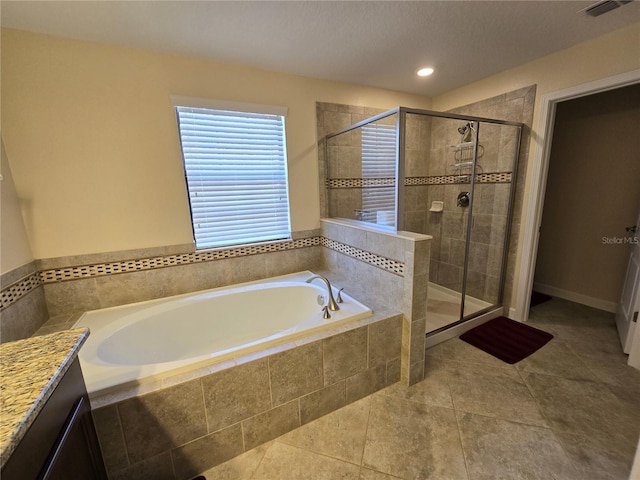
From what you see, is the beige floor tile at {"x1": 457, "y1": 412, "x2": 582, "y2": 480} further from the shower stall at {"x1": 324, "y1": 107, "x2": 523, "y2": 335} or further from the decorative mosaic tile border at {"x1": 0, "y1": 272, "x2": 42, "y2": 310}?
the decorative mosaic tile border at {"x1": 0, "y1": 272, "x2": 42, "y2": 310}

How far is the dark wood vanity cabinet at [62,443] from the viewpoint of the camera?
56cm

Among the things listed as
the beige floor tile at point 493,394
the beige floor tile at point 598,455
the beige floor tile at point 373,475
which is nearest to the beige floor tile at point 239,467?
the beige floor tile at point 373,475

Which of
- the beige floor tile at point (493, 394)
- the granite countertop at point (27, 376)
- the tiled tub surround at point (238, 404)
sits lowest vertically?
the beige floor tile at point (493, 394)

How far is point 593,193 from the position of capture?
8.87ft

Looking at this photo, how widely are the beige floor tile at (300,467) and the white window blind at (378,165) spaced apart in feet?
5.55

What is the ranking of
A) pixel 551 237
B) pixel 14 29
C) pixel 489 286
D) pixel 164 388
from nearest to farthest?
1. pixel 164 388
2. pixel 14 29
3. pixel 489 286
4. pixel 551 237

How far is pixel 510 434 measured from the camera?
1469 millimetres

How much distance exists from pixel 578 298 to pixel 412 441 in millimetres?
2758

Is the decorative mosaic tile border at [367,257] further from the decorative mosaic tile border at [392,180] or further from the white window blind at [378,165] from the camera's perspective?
the decorative mosaic tile border at [392,180]

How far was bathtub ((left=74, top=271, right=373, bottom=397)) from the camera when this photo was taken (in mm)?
1317

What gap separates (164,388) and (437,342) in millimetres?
2034

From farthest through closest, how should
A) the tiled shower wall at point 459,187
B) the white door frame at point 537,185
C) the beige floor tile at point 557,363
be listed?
the tiled shower wall at point 459,187, the white door frame at point 537,185, the beige floor tile at point 557,363

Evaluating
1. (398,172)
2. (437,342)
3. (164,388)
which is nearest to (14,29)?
(164,388)

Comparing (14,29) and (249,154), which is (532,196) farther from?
(14,29)
